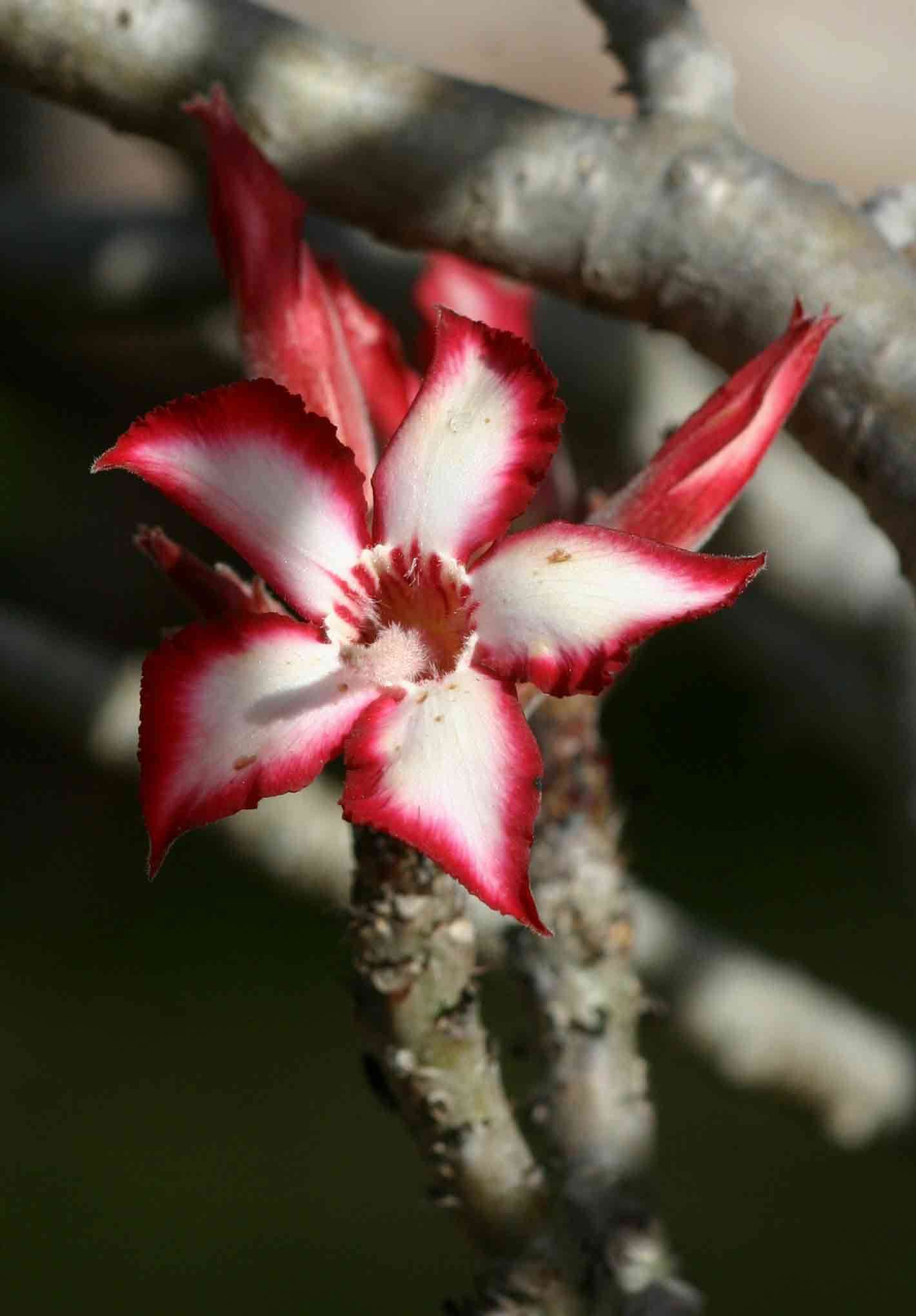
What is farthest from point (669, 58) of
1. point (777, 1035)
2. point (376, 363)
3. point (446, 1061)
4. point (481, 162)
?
point (777, 1035)

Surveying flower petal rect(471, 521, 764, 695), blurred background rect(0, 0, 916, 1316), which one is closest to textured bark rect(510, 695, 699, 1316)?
flower petal rect(471, 521, 764, 695)

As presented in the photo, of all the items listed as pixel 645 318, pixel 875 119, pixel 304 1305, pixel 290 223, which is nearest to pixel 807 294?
pixel 645 318

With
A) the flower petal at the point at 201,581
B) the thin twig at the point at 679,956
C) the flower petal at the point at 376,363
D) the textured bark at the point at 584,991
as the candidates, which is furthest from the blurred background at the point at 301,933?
the flower petal at the point at 201,581

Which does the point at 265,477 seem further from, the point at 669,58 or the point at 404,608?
the point at 669,58

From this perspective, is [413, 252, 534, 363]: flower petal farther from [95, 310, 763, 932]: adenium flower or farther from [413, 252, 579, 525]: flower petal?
[95, 310, 763, 932]: adenium flower

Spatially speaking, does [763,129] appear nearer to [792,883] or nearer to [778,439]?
[792,883]

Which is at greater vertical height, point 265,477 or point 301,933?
point 265,477
